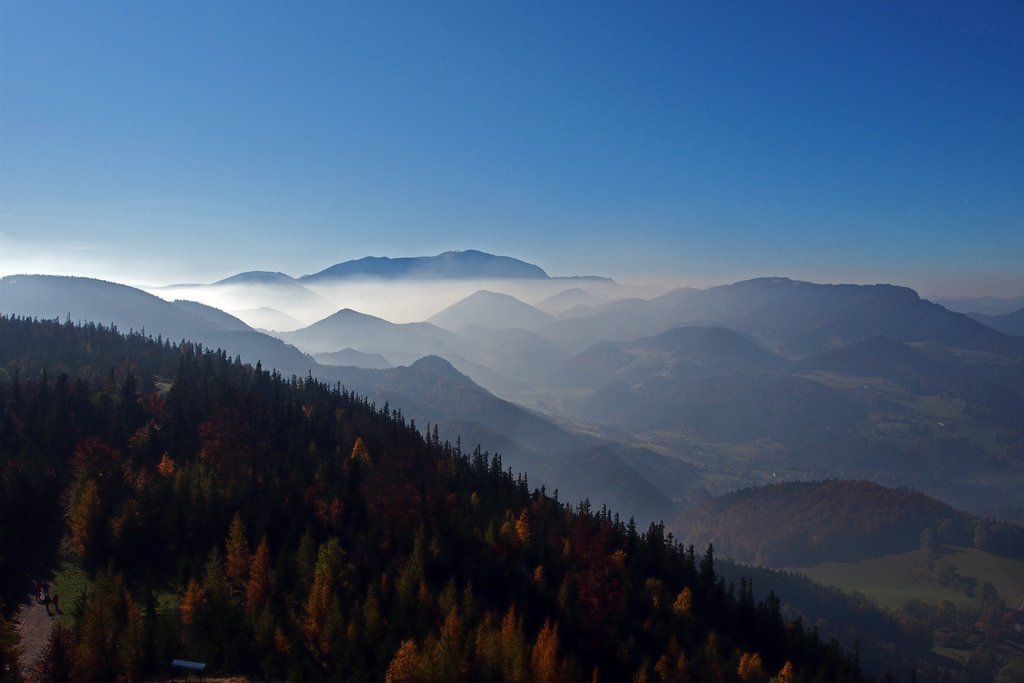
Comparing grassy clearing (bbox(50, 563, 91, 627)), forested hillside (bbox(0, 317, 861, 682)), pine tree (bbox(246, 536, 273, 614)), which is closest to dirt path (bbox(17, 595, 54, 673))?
grassy clearing (bbox(50, 563, 91, 627))

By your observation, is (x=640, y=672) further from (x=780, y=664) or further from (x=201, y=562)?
(x=201, y=562)

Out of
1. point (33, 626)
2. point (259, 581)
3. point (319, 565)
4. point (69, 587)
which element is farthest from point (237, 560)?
point (33, 626)

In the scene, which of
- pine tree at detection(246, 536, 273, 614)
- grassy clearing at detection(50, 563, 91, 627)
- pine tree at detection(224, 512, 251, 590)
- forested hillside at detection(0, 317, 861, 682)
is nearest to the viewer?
forested hillside at detection(0, 317, 861, 682)

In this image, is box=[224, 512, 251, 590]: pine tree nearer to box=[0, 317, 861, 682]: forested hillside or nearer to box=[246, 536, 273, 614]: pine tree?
box=[0, 317, 861, 682]: forested hillside

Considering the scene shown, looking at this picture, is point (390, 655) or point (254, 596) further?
point (254, 596)

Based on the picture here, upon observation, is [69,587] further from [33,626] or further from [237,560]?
[237,560]

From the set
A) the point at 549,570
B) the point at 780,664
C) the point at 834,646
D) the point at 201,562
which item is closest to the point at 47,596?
the point at 201,562
